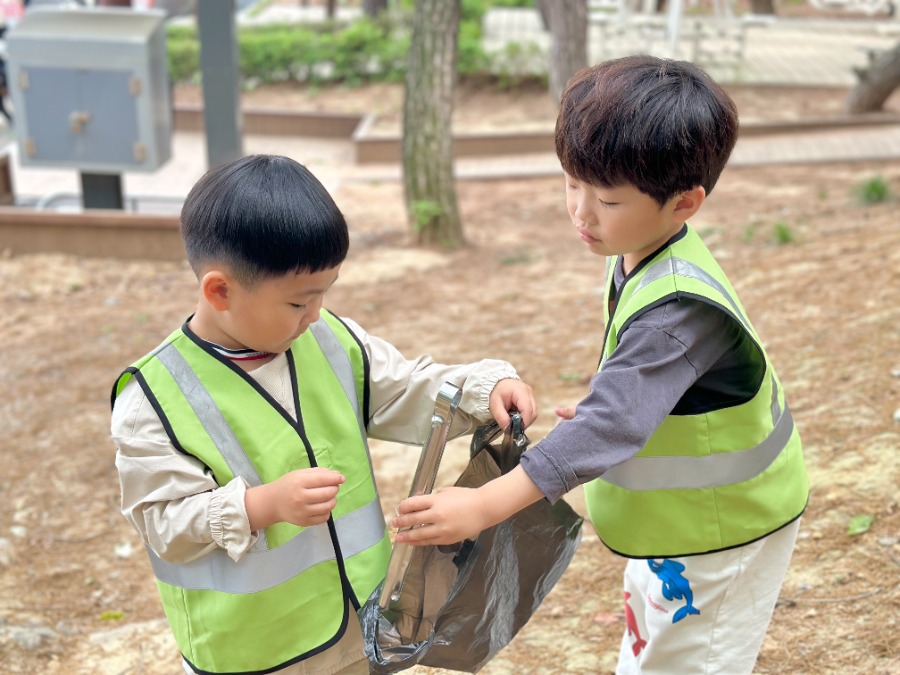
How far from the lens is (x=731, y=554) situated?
189 cm

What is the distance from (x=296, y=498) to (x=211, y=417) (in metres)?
0.23

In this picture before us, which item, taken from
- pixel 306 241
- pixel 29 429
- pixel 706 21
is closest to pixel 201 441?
pixel 306 241

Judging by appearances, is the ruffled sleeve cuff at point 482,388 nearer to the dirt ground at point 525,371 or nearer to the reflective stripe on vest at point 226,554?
the reflective stripe on vest at point 226,554

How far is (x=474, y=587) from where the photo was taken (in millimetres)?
1879

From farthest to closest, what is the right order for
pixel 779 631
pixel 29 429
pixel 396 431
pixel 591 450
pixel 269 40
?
pixel 269 40, pixel 29 429, pixel 779 631, pixel 396 431, pixel 591 450

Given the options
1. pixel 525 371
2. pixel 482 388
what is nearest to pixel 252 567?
pixel 482 388

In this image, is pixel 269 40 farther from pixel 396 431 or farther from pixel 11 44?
pixel 396 431

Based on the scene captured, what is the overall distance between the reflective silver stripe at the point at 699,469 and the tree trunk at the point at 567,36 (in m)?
10.1

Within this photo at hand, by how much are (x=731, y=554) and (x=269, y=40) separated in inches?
580

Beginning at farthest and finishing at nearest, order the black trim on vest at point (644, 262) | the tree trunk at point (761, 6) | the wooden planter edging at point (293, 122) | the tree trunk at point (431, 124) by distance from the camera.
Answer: the tree trunk at point (761, 6) → the wooden planter edging at point (293, 122) → the tree trunk at point (431, 124) → the black trim on vest at point (644, 262)

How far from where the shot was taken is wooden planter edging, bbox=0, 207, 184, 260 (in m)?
7.51

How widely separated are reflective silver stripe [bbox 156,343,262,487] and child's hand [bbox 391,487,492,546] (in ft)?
0.93

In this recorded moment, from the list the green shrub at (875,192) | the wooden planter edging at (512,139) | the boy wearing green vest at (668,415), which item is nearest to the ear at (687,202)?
the boy wearing green vest at (668,415)

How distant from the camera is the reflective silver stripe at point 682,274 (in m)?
1.70
